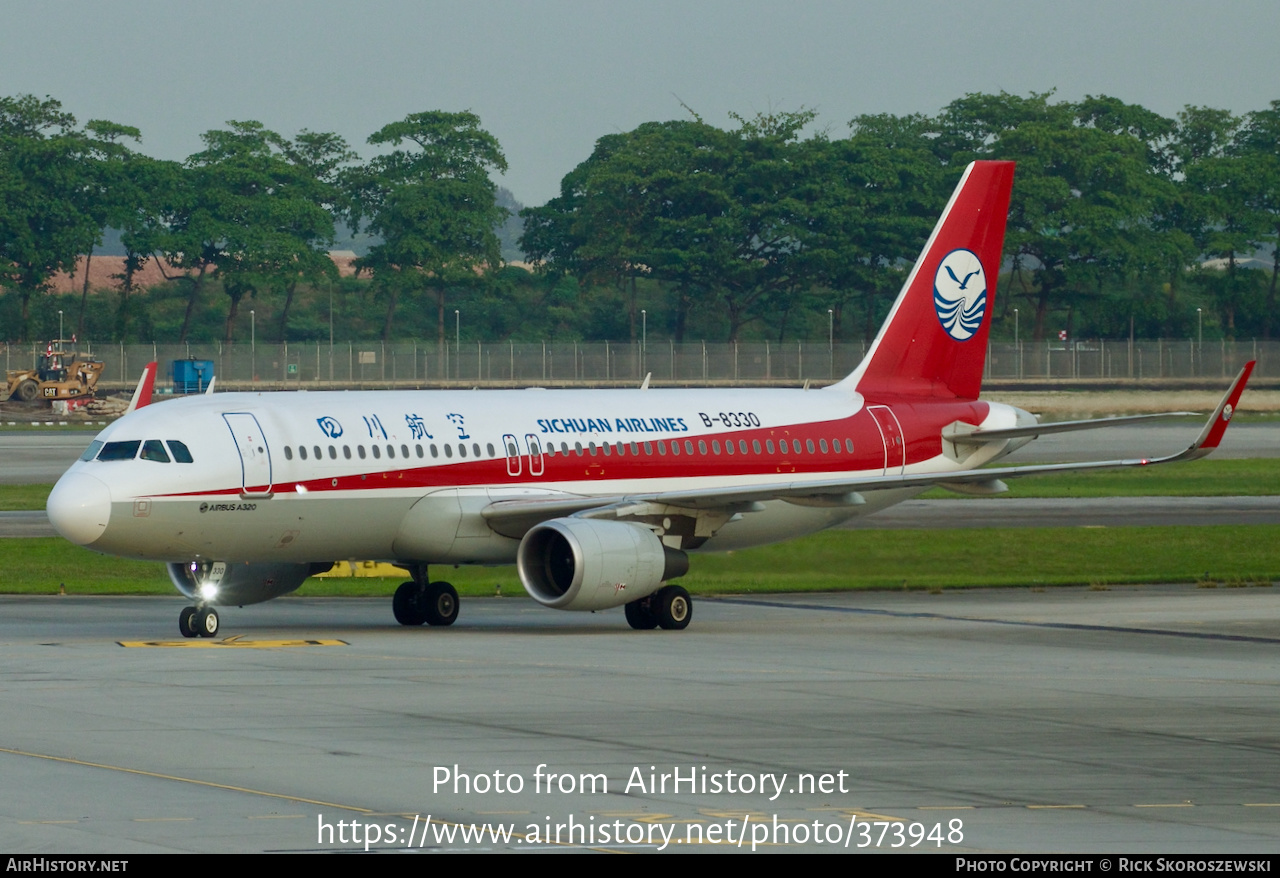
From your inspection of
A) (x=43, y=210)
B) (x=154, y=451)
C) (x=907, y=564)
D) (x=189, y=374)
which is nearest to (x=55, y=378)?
(x=189, y=374)

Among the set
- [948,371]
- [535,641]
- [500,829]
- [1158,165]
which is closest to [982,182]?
[948,371]

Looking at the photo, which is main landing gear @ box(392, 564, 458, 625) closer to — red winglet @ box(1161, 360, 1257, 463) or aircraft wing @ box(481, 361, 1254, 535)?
aircraft wing @ box(481, 361, 1254, 535)

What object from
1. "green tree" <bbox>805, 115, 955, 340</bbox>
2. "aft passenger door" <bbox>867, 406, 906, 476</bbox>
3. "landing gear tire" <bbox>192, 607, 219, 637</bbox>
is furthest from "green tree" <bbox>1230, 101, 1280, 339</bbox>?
"landing gear tire" <bbox>192, 607, 219, 637</bbox>

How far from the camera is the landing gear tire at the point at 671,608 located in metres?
35.3

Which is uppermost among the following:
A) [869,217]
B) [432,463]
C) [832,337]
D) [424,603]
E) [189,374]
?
[869,217]

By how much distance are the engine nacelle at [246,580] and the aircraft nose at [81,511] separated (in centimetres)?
280

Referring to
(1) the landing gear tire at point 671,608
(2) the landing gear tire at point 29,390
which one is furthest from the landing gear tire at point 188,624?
(2) the landing gear tire at point 29,390

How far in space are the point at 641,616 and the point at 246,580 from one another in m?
7.28

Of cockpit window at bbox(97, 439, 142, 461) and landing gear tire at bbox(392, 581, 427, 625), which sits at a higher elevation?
cockpit window at bbox(97, 439, 142, 461)

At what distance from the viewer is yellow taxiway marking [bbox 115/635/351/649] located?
31594 millimetres

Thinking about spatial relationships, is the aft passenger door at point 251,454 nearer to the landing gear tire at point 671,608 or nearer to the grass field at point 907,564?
the landing gear tire at point 671,608

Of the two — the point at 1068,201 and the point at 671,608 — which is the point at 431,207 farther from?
the point at 671,608

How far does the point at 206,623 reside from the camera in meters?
33.2

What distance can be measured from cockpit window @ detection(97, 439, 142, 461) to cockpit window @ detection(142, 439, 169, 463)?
14 centimetres
